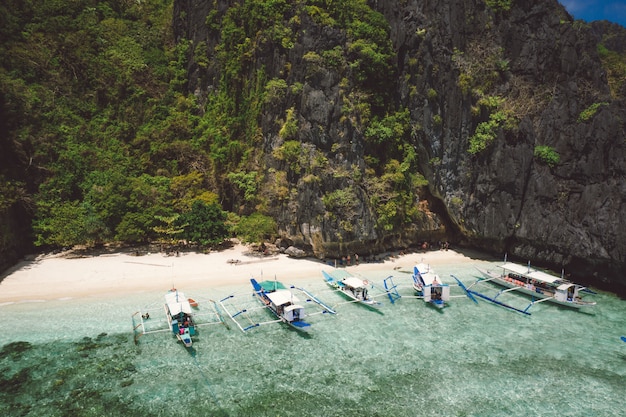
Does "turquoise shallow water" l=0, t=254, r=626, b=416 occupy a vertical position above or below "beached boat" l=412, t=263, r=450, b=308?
below

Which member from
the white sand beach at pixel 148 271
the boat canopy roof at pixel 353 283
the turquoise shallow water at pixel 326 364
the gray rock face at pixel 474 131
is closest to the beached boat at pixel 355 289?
the boat canopy roof at pixel 353 283

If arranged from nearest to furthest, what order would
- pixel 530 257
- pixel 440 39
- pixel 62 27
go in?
pixel 530 257 → pixel 440 39 → pixel 62 27

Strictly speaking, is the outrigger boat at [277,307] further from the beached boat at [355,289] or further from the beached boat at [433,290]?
the beached boat at [433,290]

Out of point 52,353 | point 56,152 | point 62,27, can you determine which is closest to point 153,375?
point 52,353

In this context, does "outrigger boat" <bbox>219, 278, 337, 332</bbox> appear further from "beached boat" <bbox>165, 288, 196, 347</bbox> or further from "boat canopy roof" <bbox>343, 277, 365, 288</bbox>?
"beached boat" <bbox>165, 288, 196, 347</bbox>

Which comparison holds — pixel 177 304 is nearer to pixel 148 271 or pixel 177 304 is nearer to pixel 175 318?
pixel 175 318

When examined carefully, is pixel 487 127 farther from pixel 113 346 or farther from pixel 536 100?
pixel 113 346

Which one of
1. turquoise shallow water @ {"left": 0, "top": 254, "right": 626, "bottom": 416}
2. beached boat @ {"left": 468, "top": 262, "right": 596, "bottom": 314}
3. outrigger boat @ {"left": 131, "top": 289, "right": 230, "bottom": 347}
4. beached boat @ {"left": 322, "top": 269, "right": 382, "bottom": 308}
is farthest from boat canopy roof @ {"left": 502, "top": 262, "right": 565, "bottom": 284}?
outrigger boat @ {"left": 131, "top": 289, "right": 230, "bottom": 347}
